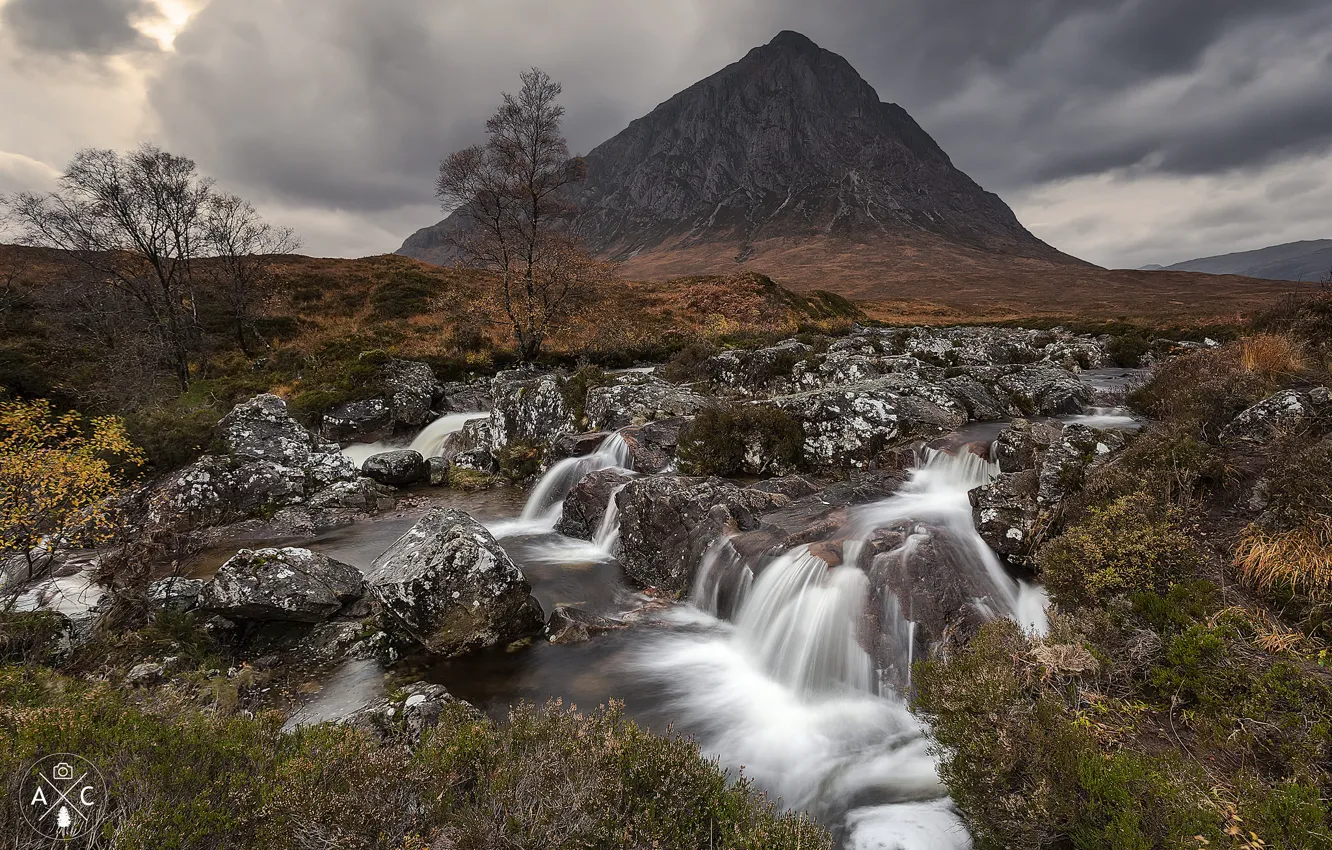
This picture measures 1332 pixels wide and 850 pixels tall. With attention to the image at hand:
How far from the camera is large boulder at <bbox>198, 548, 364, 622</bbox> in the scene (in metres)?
8.06

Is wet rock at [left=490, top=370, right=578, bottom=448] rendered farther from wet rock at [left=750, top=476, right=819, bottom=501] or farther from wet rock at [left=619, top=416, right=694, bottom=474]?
wet rock at [left=750, top=476, right=819, bottom=501]

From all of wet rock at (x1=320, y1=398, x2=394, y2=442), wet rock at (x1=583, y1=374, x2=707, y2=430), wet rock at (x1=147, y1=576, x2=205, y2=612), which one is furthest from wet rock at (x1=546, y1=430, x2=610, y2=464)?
wet rock at (x1=320, y1=398, x2=394, y2=442)

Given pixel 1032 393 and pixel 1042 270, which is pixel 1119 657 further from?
pixel 1042 270

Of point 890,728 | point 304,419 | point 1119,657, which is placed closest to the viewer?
point 1119,657

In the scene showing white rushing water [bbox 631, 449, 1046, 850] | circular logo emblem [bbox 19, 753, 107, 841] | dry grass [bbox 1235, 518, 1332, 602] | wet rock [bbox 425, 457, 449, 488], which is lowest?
white rushing water [bbox 631, 449, 1046, 850]

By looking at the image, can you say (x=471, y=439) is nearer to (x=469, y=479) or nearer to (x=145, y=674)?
(x=469, y=479)

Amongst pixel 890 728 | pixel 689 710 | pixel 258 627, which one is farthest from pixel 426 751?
pixel 258 627

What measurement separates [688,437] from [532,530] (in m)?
5.05

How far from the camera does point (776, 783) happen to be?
241 inches

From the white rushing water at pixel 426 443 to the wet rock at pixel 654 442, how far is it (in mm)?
9348

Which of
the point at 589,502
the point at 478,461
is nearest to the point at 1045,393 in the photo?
the point at 589,502

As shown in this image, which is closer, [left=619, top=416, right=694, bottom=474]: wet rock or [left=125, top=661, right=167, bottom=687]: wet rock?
[left=125, top=661, right=167, bottom=687]: wet rock

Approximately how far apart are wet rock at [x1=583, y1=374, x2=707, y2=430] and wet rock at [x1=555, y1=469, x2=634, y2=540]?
376 centimetres

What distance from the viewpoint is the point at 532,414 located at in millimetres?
19312
